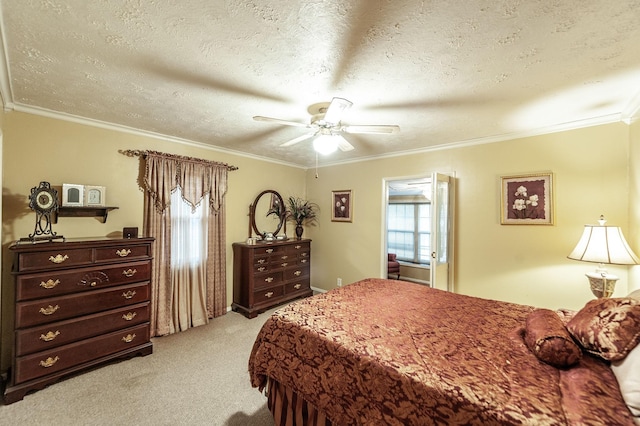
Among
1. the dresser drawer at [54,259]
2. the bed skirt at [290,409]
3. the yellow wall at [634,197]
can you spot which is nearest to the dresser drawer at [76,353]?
the dresser drawer at [54,259]

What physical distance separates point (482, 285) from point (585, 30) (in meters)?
2.72

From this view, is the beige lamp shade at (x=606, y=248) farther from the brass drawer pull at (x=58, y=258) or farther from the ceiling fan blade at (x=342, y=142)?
the brass drawer pull at (x=58, y=258)

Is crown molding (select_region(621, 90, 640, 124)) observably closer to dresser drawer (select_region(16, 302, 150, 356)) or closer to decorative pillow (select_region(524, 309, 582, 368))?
decorative pillow (select_region(524, 309, 582, 368))

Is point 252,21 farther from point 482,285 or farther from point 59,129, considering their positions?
point 482,285

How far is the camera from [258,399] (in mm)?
2096

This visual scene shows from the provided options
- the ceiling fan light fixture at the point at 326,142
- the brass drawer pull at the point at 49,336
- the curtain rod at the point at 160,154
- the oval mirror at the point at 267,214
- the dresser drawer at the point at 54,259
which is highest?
the curtain rod at the point at 160,154

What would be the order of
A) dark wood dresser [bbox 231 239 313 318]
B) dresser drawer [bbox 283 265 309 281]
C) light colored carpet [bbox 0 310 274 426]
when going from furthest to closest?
1. dresser drawer [bbox 283 265 309 281]
2. dark wood dresser [bbox 231 239 313 318]
3. light colored carpet [bbox 0 310 274 426]

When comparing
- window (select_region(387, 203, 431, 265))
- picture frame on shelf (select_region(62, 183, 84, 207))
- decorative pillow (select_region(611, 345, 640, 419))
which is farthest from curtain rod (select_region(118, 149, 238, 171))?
window (select_region(387, 203, 431, 265))

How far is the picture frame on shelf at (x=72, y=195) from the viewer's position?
2.48 m

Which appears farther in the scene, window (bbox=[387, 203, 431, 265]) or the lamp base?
window (bbox=[387, 203, 431, 265])

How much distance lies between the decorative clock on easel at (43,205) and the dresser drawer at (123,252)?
1.20 feet

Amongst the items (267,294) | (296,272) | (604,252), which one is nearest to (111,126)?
(267,294)

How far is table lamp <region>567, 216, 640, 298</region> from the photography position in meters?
2.06

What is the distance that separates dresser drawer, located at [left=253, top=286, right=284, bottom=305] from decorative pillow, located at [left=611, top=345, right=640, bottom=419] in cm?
349
